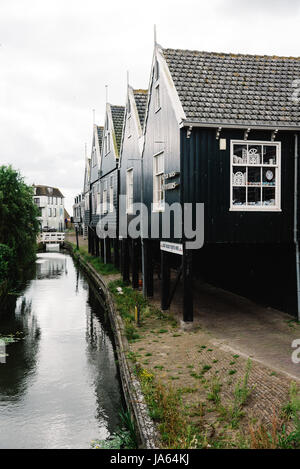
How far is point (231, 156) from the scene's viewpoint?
12.3m

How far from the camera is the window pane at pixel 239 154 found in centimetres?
1242

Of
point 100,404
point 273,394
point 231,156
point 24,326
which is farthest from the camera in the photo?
point 24,326

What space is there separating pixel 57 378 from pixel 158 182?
7.57 meters

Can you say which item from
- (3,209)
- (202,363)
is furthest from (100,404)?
(3,209)

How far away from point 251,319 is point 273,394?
6305 millimetres

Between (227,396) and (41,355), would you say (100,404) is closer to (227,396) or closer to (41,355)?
(227,396)

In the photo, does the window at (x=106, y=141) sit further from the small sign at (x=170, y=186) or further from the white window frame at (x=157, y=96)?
the small sign at (x=170, y=186)

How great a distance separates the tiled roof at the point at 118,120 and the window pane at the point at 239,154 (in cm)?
1392

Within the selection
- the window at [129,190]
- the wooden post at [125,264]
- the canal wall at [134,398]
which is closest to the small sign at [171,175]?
the canal wall at [134,398]

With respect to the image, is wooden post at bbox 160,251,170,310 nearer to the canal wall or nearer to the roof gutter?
the canal wall

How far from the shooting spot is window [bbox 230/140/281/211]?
40.8ft

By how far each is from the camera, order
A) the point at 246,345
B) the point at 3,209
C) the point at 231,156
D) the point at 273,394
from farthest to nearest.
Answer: the point at 3,209 < the point at 231,156 < the point at 246,345 < the point at 273,394

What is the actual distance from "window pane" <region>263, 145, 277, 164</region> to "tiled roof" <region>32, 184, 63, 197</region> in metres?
78.1

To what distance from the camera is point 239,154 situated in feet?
40.9
